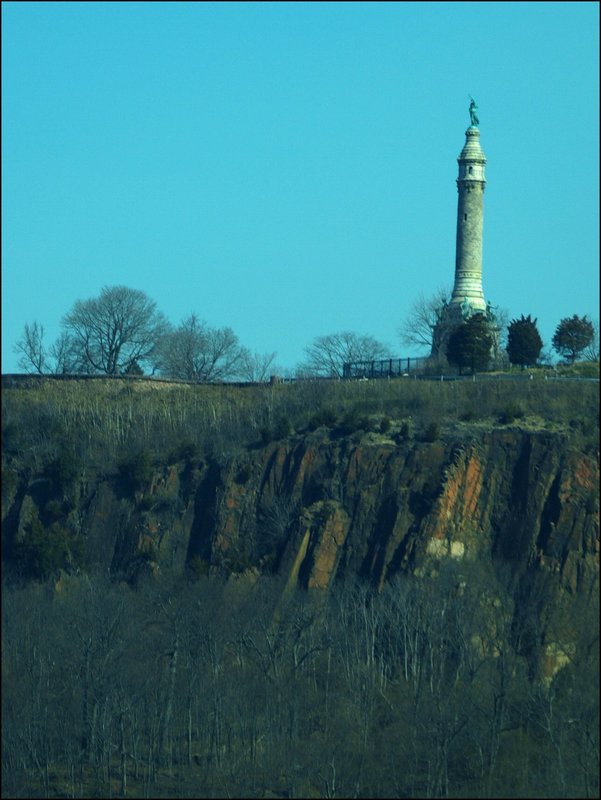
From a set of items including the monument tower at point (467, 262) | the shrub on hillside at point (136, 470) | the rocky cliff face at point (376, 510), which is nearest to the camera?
the rocky cliff face at point (376, 510)

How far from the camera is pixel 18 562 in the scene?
31.9 metres

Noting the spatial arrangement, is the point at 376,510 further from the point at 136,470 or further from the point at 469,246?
the point at 469,246

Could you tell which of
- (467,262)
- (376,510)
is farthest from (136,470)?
(467,262)

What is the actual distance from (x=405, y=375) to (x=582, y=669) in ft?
77.2

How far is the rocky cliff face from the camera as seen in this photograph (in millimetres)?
51344

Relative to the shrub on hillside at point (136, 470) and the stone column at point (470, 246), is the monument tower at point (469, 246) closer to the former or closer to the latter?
the stone column at point (470, 246)

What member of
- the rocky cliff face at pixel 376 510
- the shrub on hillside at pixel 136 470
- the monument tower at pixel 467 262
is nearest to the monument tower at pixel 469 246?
the monument tower at pixel 467 262

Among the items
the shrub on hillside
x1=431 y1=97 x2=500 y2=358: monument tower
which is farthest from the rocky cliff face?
x1=431 y1=97 x2=500 y2=358: monument tower

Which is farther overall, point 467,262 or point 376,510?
point 467,262

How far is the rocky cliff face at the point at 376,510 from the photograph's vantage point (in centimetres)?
5134

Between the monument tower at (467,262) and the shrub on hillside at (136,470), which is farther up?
the monument tower at (467,262)

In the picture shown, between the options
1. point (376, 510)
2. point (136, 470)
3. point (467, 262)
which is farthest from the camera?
point (467, 262)

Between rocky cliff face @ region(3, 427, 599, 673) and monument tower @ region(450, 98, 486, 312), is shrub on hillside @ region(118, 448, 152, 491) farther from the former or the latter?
monument tower @ region(450, 98, 486, 312)

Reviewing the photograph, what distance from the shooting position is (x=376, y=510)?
55.5 metres
